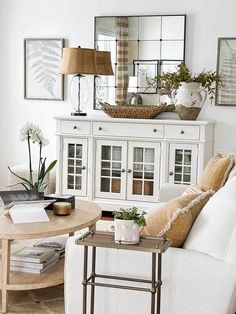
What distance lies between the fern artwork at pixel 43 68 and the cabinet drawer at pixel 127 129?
771 millimetres

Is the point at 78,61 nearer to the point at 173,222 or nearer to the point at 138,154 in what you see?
the point at 138,154

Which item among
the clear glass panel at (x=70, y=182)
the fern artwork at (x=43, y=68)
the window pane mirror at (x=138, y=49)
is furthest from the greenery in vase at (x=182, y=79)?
the clear glass panel at (x=70, y=182)

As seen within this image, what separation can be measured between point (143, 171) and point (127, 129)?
0.41 metres

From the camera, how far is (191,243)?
2543 millimetres

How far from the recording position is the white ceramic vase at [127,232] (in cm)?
243

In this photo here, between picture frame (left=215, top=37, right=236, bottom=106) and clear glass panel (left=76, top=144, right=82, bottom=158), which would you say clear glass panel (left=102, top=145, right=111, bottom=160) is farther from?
picture frame (left=215, top=37, right=236, bottom=106)

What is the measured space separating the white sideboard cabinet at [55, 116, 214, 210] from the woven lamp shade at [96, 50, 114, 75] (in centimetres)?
46

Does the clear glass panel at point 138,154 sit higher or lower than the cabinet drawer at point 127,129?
lower

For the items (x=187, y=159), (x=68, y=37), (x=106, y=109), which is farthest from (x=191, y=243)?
(x=68, y=37)

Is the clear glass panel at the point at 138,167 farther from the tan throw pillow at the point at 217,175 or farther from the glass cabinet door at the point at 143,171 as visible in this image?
the tan throw pillow at the point at 217,175

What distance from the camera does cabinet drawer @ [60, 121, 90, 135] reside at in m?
5.36

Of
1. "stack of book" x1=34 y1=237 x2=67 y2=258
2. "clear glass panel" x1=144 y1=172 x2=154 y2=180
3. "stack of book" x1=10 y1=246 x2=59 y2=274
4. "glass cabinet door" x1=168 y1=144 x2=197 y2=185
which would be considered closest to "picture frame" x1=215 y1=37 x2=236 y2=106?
"glass cabinet door" x1=168 y1=144 x2=197 y2=185

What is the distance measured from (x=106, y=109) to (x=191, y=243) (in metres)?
3.02

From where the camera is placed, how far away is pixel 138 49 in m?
5.53
